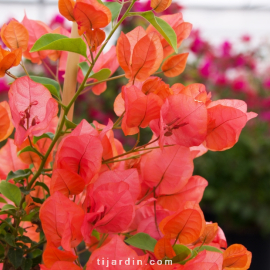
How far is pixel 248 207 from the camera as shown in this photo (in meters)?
1.57

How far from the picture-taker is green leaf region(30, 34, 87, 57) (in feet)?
0.85

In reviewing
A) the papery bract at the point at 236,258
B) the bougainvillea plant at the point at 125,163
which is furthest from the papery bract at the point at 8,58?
the papery bract at the point at 236,258

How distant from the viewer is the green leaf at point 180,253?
9.6 inches

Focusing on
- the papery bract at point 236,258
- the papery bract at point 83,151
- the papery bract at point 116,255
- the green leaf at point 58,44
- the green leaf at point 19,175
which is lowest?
the papery bract at point 236,258

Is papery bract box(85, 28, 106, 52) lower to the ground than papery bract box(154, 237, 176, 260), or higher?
higher

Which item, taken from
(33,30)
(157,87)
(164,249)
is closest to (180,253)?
(164,249)

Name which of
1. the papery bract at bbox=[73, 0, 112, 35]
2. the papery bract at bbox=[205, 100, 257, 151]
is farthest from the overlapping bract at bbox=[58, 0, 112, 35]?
the papery bract at bbox=[205, 100, 257, 151]

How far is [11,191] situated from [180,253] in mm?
140

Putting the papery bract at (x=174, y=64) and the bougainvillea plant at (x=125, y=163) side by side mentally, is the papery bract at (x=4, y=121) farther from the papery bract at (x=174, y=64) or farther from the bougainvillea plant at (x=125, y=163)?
the papery bract at (x=174, y=64)

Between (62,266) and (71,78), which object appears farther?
(71,78)

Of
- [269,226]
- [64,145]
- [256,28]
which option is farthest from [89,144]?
[256,28]

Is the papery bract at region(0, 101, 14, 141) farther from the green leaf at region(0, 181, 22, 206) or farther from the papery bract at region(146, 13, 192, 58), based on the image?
the papery bract at region(146, 13, 192, 58)

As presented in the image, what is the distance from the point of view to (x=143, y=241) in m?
0.26

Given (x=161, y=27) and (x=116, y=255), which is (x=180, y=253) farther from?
(x=161, y=27)
